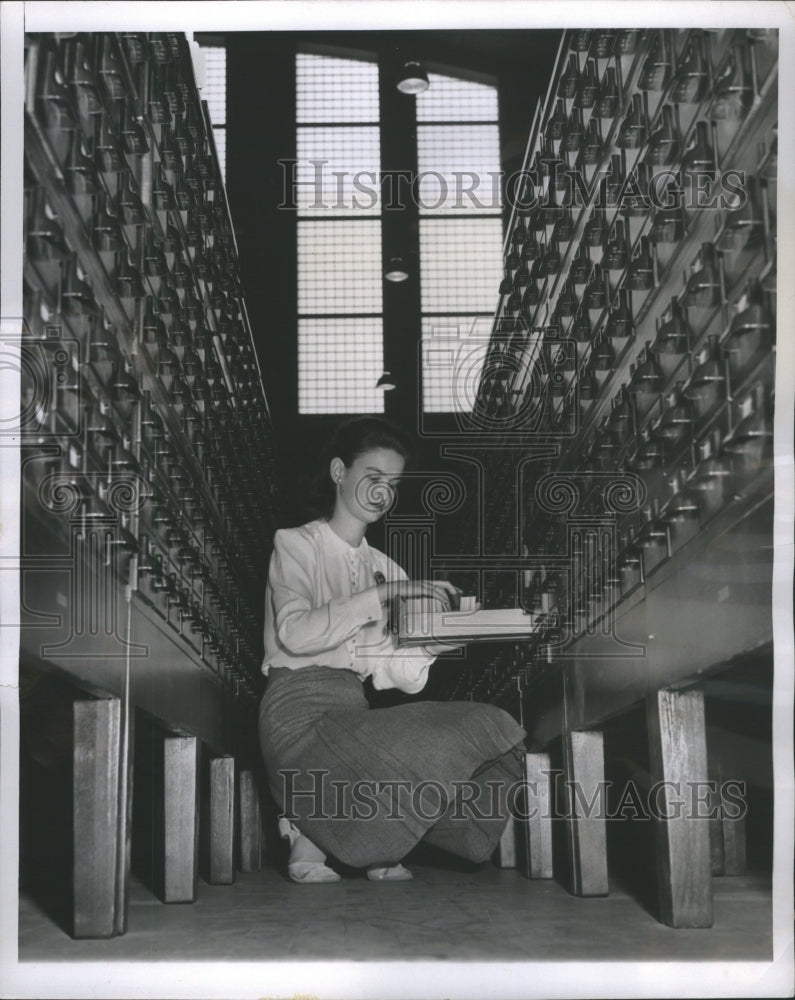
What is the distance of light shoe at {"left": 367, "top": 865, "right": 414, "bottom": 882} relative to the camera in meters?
2.87

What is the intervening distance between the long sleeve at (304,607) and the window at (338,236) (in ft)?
1.59

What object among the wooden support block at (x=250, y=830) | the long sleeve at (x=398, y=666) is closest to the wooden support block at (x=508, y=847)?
the long sleeve at (x=398, y=666)

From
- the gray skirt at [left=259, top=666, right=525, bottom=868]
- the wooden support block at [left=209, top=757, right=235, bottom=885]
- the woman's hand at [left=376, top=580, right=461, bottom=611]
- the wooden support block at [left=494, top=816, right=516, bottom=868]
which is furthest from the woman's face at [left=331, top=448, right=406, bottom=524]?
the wooden support block at [left=494, top=816, right=516, bottom=868]

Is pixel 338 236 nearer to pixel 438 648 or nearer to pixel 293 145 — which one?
pixel 293 145

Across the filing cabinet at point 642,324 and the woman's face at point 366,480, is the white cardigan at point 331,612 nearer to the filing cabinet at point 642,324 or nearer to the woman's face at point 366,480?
the woman's face at point 366,480

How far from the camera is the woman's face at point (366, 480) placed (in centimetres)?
323

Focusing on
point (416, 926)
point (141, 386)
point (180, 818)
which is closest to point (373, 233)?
point (141, 386)

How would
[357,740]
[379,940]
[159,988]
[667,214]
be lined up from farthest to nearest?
[357,740] → [667,214] → [379,940] → [159,988]

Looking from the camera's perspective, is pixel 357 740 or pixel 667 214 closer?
pixel 667 214

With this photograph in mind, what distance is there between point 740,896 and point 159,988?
1.42 m

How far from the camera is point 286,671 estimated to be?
120 inches

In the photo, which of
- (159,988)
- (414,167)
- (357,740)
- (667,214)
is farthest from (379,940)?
(414,167)

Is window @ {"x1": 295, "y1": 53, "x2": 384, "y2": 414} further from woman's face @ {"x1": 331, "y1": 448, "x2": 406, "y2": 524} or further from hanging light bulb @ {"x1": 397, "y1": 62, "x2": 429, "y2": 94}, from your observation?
woman's face @ {"x1": 331, "y1": 448, "x2": 406, "y2": 524}

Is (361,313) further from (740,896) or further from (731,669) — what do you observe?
(740,896)
